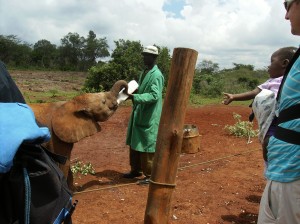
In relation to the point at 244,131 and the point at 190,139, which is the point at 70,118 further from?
the point at 244,131

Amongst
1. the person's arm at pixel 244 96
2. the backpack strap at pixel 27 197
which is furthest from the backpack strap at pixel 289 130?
the backpack strap at pixel 27 197

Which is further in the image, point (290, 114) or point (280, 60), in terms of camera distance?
point (280, 60)

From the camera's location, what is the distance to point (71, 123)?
13.1ft

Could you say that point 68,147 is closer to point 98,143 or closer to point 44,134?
point 44,134

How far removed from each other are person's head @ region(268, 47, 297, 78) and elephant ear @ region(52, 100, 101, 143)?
2066mm

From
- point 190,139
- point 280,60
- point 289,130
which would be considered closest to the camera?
point 289,130

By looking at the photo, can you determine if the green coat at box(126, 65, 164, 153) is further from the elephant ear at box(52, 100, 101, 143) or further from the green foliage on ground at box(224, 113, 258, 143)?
the green foliage on ground at box(224, 113, 258, 143)

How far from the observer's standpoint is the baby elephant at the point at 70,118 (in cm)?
388

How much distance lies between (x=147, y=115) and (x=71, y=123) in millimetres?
1518

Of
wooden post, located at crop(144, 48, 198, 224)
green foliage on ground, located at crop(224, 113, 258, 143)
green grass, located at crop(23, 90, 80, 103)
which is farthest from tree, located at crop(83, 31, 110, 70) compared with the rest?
wooden post, located at crop(144, 48, 198, 224)

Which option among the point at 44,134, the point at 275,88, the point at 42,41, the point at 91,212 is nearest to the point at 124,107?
the point at 91,212

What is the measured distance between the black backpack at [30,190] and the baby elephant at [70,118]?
2.27 metres

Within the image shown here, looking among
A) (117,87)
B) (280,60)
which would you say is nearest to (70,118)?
(117,87)

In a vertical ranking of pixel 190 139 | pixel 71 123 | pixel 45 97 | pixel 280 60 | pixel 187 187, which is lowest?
pixel 45 97
